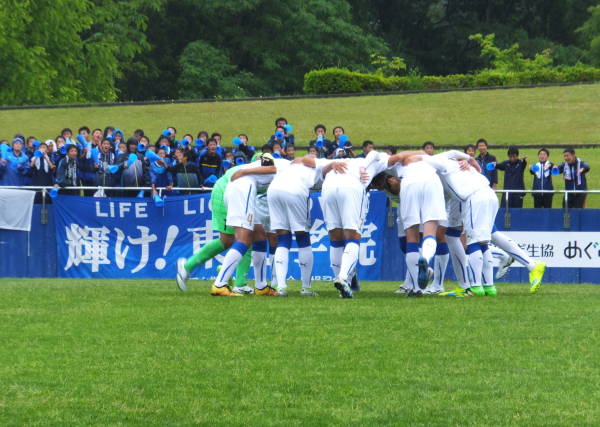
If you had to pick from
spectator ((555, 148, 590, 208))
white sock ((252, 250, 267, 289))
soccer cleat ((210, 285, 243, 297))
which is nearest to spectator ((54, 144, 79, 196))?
white sock ((252, 250, 267, 289))

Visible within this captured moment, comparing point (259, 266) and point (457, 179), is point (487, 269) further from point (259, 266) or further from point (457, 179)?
point (259, 266)

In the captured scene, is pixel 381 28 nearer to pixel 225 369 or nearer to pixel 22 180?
pixel 22 180

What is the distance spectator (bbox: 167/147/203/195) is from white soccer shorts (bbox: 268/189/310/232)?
6.40 meters

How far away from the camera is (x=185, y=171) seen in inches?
Answer: 691

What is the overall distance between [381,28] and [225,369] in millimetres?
59392

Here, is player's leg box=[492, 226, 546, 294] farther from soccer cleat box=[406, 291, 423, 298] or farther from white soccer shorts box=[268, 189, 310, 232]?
white soccer shorts box=[268, 189, 310, 232]

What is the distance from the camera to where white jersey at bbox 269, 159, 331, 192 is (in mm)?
11320

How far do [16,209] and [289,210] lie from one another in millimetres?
8231

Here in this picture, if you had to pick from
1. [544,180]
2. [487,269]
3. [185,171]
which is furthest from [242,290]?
[544,180]

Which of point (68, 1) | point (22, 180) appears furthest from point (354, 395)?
point (68, 1)

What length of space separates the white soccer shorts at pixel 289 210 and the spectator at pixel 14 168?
348 inches

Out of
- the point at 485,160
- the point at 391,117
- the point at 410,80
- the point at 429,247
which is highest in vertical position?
the point at 410,80

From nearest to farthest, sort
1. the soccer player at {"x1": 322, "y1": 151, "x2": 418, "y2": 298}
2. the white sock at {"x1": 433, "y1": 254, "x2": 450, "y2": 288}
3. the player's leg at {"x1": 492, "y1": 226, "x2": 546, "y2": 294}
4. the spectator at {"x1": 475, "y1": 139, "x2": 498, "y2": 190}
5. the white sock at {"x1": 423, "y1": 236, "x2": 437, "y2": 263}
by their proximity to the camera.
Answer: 1. the white sock at {"x1": 423, "y1": 236, "x2": 437, "y2": 263}
2. the soccer player at {"x1": 322, "y1": 151, "x2": 418, "y2": 298}
3. the player's leg at {"x1": 492, "y1": 226, "x2": 546, "y2": 294}
4. the white sock at {"x1": 433, "y1": 254, "x2": 450, "y2": 288}
5. the spectator at {"x1": 475, "y1": 139, "x2": 498, "y2": 190}

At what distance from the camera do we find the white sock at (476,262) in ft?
37.6
